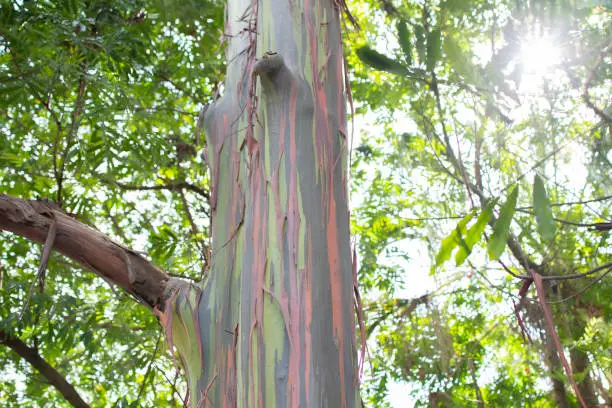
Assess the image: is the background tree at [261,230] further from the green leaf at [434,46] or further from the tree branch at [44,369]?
the tree branch at [44,369]

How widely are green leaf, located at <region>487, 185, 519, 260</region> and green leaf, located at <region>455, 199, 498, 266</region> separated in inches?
1.5

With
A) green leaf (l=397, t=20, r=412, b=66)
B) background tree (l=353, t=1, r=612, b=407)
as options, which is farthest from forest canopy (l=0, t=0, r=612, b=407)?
green leaf (l=397, t=20, r=412, b=66)

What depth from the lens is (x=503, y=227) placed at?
0.94m

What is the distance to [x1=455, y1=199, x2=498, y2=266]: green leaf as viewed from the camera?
0.98 meters

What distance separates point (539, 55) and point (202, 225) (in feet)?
8.24

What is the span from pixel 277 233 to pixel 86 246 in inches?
23.1

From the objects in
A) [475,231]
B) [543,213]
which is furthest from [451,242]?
[543,213]

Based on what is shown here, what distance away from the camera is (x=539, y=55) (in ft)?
5.82

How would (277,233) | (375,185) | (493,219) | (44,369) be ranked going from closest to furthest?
1. (277,233)
2. (493,219)
3. (44,369)
4. (375,185)

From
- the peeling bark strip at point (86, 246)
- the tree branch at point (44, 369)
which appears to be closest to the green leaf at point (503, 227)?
the peeling bark strip at point (86, 246)

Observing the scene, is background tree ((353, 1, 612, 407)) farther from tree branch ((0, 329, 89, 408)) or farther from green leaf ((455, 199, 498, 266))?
tree branch ((0, 329, 89, 408))

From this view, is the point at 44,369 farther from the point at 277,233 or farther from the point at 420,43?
the point at 420,43

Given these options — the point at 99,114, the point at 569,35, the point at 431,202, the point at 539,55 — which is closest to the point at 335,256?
the point at 539,55

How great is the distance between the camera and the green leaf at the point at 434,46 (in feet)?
3.29
